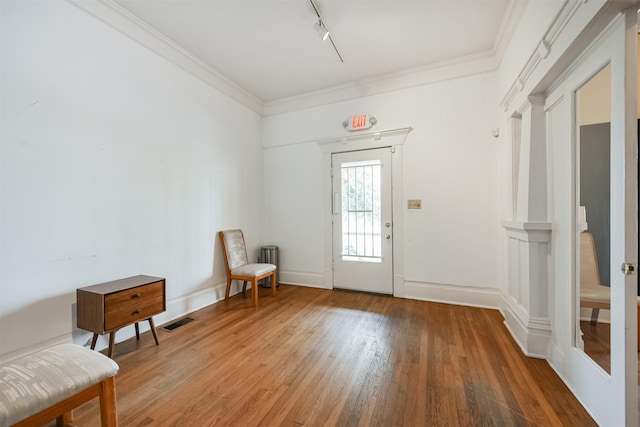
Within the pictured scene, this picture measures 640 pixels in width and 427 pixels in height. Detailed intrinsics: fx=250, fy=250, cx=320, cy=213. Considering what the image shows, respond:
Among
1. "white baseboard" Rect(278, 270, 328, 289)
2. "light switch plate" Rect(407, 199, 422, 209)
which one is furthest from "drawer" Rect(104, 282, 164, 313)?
"light switch plate" Rect(407, 199, 422, 209)

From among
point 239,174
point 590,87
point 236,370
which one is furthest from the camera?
point 239,174

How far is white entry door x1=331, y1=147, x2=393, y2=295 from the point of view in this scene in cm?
373

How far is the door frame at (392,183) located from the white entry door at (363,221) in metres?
0.06

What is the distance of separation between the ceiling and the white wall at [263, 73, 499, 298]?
443 mm

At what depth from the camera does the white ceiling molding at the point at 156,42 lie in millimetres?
2297

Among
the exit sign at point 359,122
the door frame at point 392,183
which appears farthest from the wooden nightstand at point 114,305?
the exit sign at point 359,122

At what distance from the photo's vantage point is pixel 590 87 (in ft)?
5.20

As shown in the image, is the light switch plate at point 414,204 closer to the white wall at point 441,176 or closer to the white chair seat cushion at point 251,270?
the white wall at point 441,176

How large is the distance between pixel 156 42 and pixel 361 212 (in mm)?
3296

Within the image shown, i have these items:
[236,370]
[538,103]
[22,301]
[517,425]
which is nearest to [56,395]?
[236,370]

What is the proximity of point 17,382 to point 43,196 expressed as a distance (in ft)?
4.86

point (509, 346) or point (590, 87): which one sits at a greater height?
point (590, 87)

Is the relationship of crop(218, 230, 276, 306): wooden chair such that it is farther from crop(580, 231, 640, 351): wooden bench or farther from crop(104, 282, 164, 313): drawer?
crop(580, 231, 640, 351): wooden bench

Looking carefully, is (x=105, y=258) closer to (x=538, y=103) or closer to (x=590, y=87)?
(x=590, y=87)
